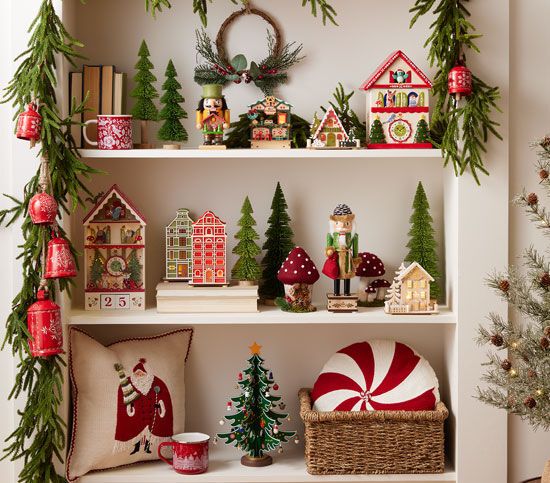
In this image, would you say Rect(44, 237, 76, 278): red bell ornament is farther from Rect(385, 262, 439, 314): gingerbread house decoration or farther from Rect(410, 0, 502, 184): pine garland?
Rect(410, 0, 502, 184): pine garland

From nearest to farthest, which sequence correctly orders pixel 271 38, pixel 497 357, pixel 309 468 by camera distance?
pixel 497 357
pixel 309 468
pixel 271 38

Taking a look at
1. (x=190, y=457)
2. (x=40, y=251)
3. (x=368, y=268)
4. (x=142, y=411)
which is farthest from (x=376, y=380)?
(x=40, y=251)

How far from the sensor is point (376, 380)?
2662 mm

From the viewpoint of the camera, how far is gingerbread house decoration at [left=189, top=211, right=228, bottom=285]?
263 centimetres

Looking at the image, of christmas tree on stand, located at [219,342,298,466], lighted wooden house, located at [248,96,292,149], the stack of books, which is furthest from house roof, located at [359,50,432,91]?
christmas tree on stand, located at [219,342,298,466]

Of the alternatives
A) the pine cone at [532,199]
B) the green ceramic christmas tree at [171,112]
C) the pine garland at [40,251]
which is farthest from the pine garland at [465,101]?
the pine garland at [40,251]

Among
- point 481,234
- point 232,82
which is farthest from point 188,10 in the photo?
point 481,234

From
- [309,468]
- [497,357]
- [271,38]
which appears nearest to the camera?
[497,357]

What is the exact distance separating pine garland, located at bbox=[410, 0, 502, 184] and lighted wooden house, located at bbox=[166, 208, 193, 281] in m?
0.78

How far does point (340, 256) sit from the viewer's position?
262 cm

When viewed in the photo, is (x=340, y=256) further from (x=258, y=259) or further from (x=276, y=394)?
(x=276, y=394)

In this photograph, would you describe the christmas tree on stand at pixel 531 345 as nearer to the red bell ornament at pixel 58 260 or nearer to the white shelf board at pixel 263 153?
the white shelf board at pixel 263 153

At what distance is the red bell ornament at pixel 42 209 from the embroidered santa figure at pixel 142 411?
0.52 metres

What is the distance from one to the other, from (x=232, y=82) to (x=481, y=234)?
881mm
